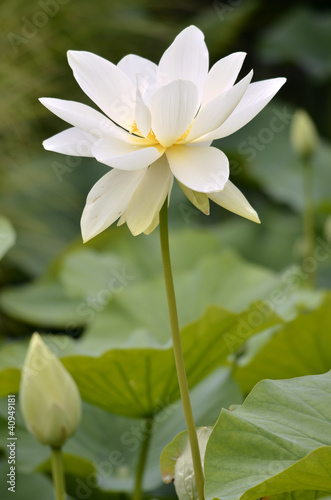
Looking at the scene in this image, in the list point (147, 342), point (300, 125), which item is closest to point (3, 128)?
point (300, 125)

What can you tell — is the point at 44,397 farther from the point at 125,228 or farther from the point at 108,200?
the point at 125,228

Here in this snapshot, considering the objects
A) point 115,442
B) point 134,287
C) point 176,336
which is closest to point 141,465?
point 115,442

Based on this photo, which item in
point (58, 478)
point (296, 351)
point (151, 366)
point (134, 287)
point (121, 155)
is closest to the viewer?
point (121, 155)

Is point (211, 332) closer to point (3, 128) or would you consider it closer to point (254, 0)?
point (3, 128)

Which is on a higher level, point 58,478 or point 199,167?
point 199,167

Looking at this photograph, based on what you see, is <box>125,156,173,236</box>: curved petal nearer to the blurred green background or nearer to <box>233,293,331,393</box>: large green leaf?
the blurred green background

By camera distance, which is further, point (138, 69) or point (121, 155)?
point (138, 69)
